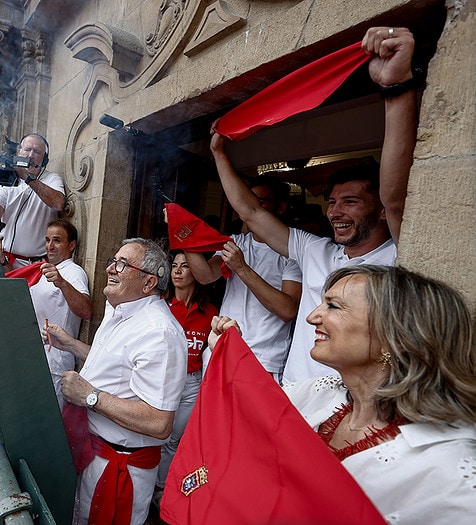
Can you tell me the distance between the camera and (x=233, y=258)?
2.52 m

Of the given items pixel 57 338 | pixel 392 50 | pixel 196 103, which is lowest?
pixel 57 338

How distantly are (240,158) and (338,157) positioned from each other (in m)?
1.39

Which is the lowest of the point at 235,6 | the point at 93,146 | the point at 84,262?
the point at 84,262

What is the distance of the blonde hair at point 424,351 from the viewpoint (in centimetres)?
109

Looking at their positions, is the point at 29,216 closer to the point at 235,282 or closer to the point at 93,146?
the point at 93,146

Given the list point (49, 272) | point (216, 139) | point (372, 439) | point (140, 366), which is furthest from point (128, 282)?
point (372, 439)

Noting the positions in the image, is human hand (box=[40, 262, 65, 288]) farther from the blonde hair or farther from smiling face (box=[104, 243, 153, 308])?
the blonde hair

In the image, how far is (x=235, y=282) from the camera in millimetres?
2818

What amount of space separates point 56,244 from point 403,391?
3.46 meters

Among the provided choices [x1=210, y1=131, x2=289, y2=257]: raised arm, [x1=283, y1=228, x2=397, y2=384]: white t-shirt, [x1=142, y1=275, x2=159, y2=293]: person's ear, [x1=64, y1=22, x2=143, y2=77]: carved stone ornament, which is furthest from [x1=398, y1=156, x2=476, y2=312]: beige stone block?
[x1=64, y1=22, x2=143, y2=77]: carved stone ornament

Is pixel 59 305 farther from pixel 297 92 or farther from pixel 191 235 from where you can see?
pixel 297 92

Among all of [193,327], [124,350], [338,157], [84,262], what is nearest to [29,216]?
[84,262]

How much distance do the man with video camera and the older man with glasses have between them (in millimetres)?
2428

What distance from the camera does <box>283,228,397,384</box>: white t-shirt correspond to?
1949 millimetres
